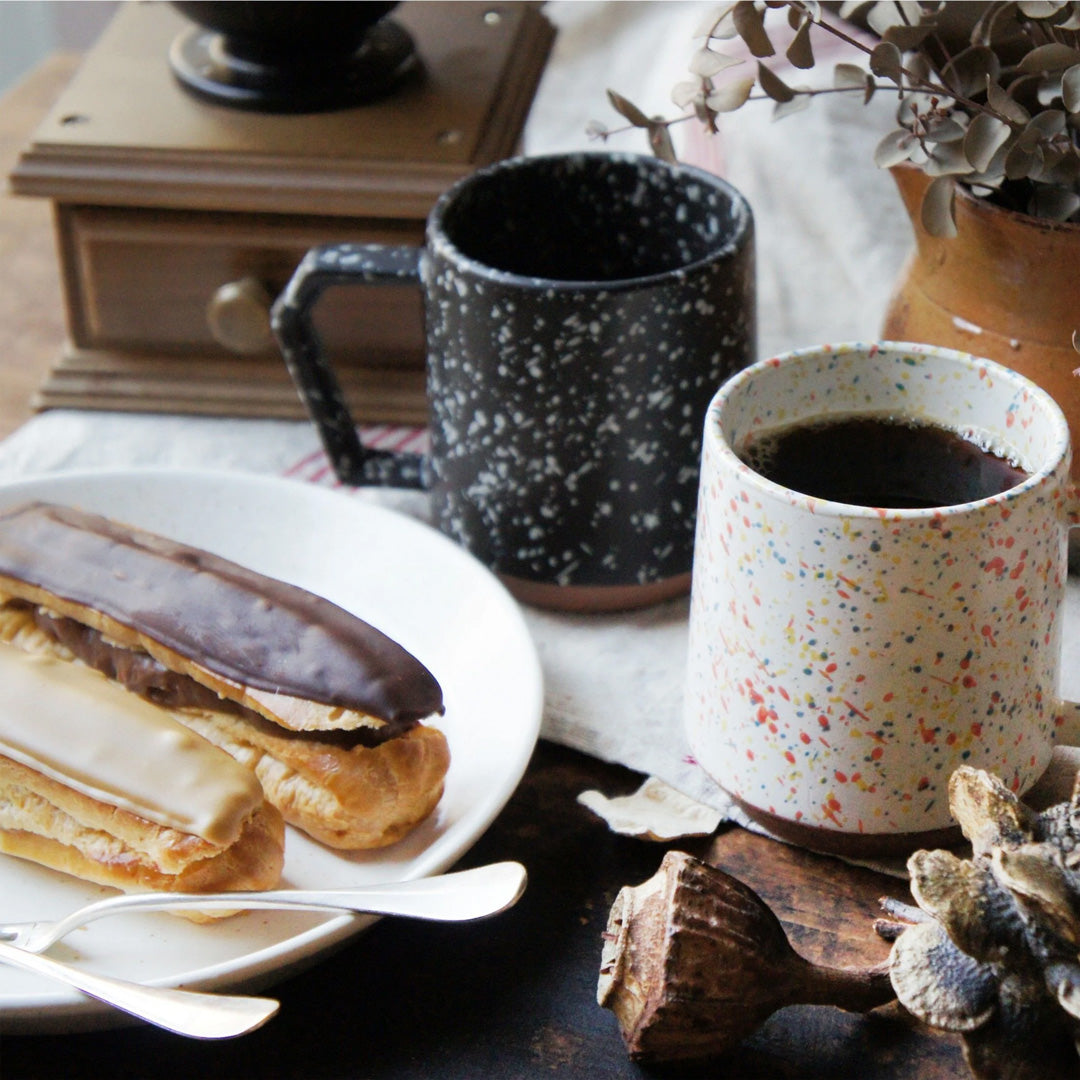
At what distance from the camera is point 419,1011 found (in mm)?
508

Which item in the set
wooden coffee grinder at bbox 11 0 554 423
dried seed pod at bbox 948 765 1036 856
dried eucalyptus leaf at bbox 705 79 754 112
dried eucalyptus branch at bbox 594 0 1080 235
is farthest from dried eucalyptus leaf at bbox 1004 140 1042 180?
wooden coffee grinder at bbox 11 0 554 423

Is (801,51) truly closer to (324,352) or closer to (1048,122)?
(1048,122)

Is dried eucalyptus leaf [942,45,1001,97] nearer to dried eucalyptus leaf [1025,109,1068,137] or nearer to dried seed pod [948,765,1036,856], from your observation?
dried eucalyptus leaf [1025,109,1068,137]

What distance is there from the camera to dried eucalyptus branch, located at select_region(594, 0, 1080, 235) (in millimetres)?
550

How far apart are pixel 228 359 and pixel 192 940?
18.0 inches

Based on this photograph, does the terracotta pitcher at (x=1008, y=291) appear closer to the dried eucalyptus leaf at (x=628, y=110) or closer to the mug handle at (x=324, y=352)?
the dried eucalyptus leaf at (x=628, y=110)

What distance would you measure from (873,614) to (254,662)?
0.74ft

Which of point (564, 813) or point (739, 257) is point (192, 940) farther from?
point (739, 257)

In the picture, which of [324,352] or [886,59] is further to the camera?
[324,352]

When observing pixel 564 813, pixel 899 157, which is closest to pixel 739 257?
pixel 899 157

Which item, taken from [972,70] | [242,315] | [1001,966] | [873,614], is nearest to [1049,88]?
[972,70]

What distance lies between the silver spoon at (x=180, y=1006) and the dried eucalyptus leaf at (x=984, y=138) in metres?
0.39

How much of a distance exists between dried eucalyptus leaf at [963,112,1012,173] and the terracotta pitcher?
62 mm

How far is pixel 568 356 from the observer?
2.10ft
